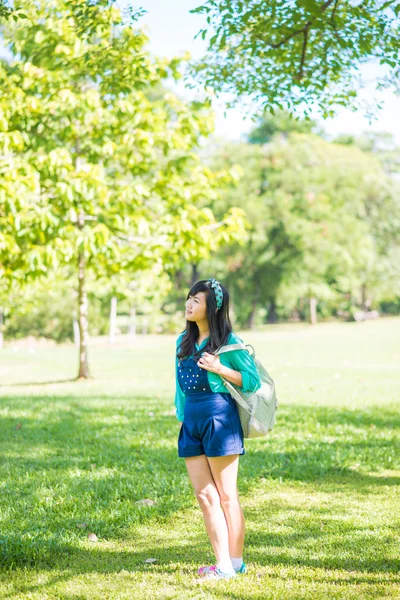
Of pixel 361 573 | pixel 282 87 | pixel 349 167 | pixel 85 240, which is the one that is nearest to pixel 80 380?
pixel 85 240

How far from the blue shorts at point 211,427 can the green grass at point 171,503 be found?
727 millimetres

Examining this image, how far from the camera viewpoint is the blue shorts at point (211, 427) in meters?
3.65

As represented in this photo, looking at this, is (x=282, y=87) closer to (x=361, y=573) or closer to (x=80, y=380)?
(x=361, y=573)

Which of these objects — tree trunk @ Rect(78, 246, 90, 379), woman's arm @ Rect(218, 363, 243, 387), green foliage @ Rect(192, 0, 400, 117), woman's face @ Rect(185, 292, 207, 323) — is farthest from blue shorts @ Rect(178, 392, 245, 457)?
tree trunk @ Rect(78, 246, 90, 379)

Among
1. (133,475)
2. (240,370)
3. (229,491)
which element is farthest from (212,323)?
(133,475)

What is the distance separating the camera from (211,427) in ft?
12.0

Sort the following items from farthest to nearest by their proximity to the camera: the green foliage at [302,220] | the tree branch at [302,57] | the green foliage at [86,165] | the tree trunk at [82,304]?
1. the green foliage at [302,220]
2. the tree trunk at [82,304]
3. the green foliage at [86,165]
4. the tree branch at [302,57]

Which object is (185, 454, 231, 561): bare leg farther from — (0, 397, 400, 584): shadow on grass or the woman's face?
the woman's face

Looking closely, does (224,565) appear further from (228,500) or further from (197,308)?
(197,308)

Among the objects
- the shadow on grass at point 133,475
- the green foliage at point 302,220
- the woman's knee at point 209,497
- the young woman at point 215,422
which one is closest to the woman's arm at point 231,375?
the young woman at point 215,422

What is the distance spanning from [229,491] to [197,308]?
3.37 feet

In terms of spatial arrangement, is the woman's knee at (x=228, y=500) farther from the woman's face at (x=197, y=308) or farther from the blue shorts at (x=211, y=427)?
the woman's face at (x=197, y=308)

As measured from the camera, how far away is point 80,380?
14.6 m

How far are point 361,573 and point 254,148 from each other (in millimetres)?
39154
